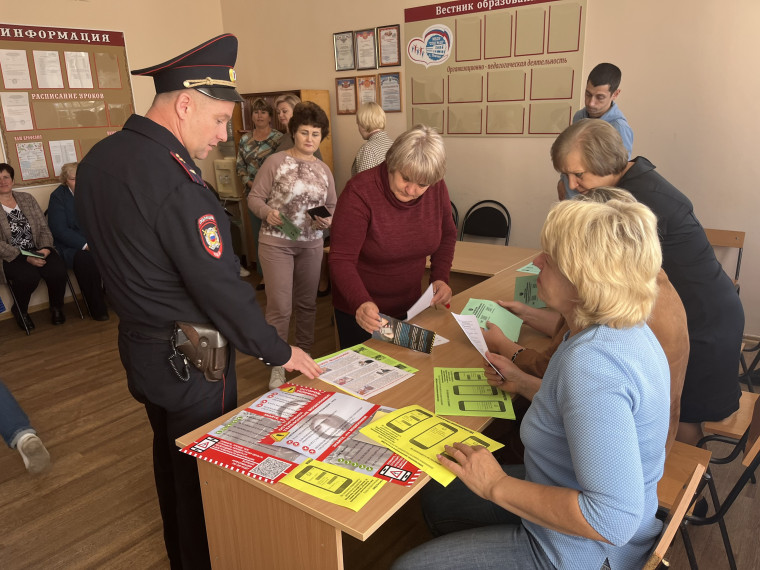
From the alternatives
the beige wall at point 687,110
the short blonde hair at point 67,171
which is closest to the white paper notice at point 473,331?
the beige wall at point 687,110

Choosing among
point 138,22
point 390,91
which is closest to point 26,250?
point 138,22

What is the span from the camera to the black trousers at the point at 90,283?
190 inches

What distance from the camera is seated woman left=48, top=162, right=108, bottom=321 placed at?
483 centimetres

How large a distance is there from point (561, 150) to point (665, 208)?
0.38m

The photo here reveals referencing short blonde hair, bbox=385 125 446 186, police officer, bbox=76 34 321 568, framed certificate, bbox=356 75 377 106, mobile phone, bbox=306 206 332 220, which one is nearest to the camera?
police officer, bbox=76 34 321 568

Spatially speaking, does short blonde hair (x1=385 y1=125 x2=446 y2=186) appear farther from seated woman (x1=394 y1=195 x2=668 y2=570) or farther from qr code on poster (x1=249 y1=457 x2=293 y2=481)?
qr code on poster (x1=249 y1=457 x2=293 y2=481)

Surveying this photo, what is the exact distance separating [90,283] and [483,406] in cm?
433

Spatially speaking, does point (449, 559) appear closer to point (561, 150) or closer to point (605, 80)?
point (561, 150)

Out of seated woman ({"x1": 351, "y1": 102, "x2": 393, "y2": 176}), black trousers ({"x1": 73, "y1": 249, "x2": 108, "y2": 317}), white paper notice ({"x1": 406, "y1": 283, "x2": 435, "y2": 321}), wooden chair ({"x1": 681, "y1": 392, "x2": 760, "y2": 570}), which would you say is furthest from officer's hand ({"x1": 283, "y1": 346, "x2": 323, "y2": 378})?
black trousers ({"x1": 73, "y1": 249, "x2": 108, "y2": 317})

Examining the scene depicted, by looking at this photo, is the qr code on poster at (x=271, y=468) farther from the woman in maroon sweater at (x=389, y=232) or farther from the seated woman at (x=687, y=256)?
the seated woman at (x=687, y=256)

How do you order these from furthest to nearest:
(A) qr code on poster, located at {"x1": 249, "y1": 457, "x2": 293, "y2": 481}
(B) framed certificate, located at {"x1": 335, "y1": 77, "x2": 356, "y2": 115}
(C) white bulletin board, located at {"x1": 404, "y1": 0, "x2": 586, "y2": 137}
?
(B) framed certificate, located at {"x1": 335, "y1": 77, "x2": 356, "y2": 115}
(C) white bulletin board, located at {"x1": 404, "y1": 0, "x2": 586, "y2": 137}
(A) qr code on poster, located at {"x1": 249, "y1": 457, "x2": 293, "y2": 481}

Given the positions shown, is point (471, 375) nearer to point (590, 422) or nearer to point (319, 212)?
point (590, 422)

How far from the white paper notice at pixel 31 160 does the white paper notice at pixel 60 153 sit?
84 millimetres

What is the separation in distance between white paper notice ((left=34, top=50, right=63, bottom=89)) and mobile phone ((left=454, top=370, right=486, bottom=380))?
16.4 ft
